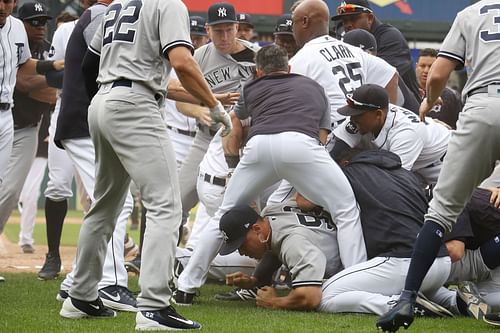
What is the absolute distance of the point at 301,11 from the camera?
7.50 meters

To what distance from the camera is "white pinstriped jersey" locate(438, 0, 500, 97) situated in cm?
518

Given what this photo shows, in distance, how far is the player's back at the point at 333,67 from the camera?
7129mm

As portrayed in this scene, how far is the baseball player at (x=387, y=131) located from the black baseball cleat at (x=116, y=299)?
6.05 ft

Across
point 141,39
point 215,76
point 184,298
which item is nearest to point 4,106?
point 215,76

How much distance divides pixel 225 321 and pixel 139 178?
1013 millimetres

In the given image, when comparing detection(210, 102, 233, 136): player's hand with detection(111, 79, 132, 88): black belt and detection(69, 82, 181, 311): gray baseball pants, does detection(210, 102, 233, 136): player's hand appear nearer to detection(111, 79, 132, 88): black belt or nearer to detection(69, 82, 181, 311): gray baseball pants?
detection(69, 82, 181, 311): gray baseball pants

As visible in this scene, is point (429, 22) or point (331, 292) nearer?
point (331, 292)

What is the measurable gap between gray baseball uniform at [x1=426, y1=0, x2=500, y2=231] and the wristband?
323cm

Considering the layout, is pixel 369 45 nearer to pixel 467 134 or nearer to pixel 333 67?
pixel 333 67

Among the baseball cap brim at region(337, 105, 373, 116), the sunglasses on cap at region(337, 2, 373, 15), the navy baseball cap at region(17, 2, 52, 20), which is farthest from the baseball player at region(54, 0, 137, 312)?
the sunglasses on cap at region(337, 2, 373, 15)

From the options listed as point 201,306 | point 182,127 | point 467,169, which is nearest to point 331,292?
point 201,306

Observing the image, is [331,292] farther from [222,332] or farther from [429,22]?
[429,22]

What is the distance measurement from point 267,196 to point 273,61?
1.39 m

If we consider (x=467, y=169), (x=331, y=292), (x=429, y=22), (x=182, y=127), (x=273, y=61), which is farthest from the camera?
(x=429, y=22)
